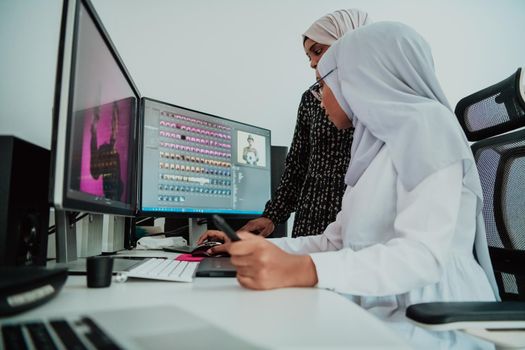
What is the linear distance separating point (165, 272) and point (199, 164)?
2.30ft

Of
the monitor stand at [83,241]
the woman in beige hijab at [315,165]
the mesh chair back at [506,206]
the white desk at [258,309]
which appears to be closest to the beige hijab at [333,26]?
the woman in beige hijab at [315,165]

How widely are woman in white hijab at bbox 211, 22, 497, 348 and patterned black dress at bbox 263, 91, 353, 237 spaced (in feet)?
1.53

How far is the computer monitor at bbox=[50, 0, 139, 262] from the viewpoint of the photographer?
54 centimetres

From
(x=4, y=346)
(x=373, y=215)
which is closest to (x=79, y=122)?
(x=4, y=346)

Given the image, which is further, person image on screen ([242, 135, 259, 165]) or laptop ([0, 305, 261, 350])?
person image on screen ([242, 135, 259, 165])

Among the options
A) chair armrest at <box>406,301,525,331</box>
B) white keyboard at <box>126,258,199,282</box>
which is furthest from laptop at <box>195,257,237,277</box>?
chair armrest at <box>406,301,525,331</box>

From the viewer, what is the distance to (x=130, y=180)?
1.03 metres

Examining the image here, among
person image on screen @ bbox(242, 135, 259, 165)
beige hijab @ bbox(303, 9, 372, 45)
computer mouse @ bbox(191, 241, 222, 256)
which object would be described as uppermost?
beige hijab @ bbox(303, 9, 372, 45)

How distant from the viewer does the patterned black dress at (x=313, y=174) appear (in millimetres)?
1403

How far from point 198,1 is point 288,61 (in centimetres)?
62

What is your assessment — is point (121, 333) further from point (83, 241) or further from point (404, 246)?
point (83, 241)

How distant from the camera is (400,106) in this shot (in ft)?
2.44

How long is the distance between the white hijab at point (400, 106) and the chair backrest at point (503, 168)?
0.87ft

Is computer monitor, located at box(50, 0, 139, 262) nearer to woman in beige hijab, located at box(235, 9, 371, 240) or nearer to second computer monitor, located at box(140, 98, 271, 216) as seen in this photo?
second computer monitor, located at box(140, 98, 271, 216)
